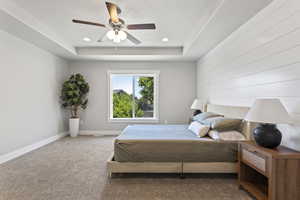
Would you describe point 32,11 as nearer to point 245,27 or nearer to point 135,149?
point 135,149

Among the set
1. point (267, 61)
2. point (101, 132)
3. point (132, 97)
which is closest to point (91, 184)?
point (267, 61)

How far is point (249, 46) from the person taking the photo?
295 cm

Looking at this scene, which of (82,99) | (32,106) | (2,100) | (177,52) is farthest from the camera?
(82,99)

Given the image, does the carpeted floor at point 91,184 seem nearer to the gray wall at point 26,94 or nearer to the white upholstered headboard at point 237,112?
the gray wall at point 26,94

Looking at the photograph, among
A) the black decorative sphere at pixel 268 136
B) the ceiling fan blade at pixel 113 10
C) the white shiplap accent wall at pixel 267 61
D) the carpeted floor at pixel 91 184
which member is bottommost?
the carpeted floor at pixel 91 184

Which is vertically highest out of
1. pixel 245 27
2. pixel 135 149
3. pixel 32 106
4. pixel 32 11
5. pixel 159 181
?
pixel 32 11

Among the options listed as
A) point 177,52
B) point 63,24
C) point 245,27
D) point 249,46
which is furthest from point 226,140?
point 63,24

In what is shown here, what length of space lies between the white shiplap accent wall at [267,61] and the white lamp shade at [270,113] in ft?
0.89

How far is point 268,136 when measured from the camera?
6.72 ft

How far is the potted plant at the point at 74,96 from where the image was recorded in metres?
5.46

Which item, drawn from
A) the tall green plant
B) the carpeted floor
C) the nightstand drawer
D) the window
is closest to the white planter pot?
the tall green plant

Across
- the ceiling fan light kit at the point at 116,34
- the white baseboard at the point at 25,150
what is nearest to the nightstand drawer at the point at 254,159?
the ceiling fan light kit at the point at 116,34

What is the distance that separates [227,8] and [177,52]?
2.73 meters

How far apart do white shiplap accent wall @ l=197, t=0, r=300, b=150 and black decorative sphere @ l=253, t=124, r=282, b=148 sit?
245mm
